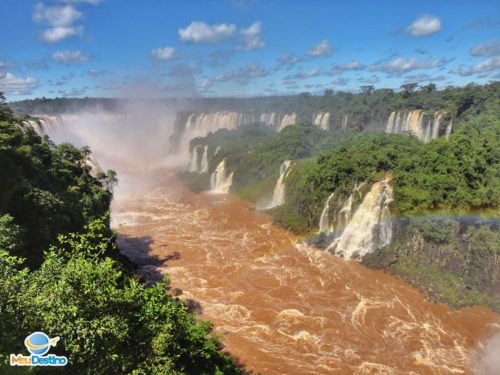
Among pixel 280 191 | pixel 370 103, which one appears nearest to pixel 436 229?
pixel 280 191

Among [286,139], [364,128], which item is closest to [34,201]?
[286,139]

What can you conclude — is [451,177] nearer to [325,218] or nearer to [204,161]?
[325,218]

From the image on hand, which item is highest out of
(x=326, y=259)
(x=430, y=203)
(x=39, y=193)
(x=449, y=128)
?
(x=449, y=128)

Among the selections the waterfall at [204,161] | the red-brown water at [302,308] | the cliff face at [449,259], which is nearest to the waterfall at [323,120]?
the waterfall at [204,161]

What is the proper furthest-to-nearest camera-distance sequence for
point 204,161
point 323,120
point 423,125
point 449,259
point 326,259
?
point 323,120 < point 204,161 < point 423,125 < point 326,259 < point 449,259

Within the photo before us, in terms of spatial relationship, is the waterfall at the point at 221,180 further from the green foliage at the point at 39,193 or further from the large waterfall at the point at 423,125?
the large waterfall at the point at 423,125
